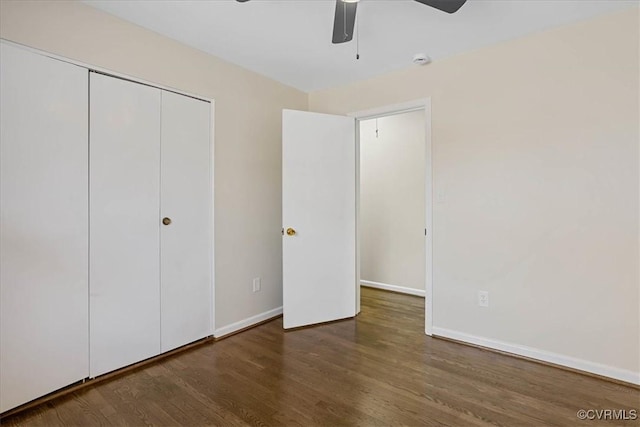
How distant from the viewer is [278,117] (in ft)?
10.9

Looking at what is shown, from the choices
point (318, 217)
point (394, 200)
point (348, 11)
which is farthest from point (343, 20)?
point (394, 200)

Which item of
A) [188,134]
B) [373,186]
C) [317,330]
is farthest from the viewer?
[373,186]

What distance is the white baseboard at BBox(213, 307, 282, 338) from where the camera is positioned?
2.80m

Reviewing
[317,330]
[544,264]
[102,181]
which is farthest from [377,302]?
[102,181]

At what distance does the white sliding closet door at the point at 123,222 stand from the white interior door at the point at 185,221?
71mm

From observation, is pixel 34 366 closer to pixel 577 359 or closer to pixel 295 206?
pixel 295 206

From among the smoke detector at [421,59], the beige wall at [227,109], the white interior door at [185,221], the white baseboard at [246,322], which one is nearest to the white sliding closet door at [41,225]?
the beige wall at [227,109]

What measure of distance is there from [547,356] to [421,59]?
2.44m

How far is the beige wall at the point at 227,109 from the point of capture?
1.92m

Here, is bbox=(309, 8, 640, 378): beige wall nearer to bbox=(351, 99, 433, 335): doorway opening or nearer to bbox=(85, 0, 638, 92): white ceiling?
bbox=(85, 0, 638, 92): white ceiling

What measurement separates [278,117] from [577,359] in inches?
123

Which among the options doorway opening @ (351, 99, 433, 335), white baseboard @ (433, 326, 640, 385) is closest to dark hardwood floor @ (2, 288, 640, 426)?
white baseboard @ (433, 326, 640, 385)

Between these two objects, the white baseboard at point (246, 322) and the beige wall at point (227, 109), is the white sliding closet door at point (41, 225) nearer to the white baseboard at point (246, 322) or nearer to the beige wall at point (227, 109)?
the beige wall at point (227, 109)

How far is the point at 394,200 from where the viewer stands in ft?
14.0
